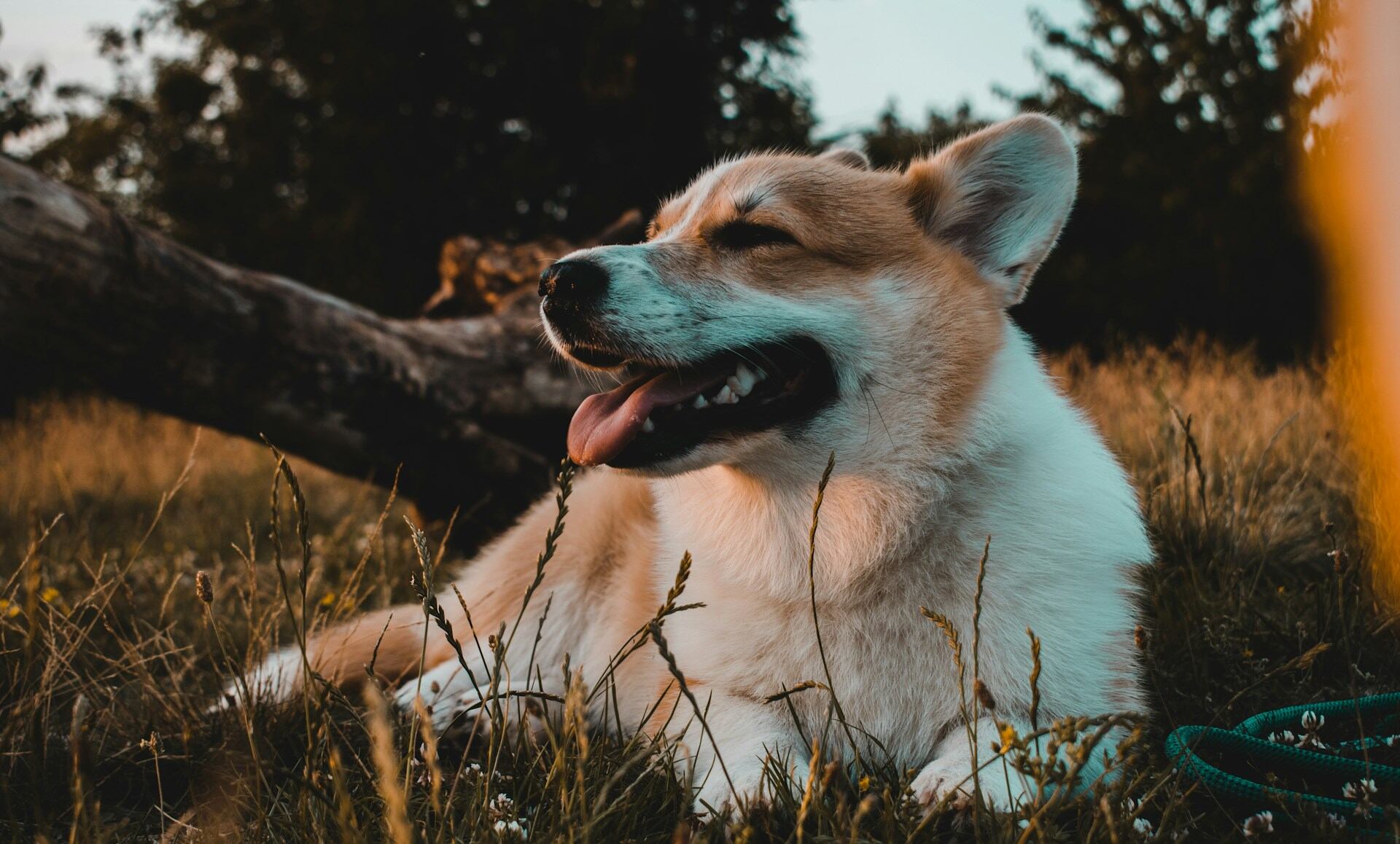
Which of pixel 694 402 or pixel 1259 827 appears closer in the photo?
pixel 1259 827

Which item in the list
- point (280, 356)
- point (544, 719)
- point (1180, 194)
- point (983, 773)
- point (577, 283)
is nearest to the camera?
point (544, 719)

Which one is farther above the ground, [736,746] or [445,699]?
[736,746]

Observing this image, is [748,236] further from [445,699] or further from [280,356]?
[280,356]

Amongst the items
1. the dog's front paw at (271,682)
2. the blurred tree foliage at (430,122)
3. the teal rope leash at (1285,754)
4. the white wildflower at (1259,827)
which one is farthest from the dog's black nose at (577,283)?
the blurred tree foliage at (430,122)

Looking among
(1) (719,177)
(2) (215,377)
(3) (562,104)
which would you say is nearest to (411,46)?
(3) (562,104)

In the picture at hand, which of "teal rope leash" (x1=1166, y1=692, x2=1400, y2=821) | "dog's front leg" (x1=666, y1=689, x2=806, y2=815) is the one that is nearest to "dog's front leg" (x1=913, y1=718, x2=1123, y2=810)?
"teal rope leash" (x1=1166, y1=692, x2=1400, y2=821)

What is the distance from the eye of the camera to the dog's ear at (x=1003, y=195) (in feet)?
8.00

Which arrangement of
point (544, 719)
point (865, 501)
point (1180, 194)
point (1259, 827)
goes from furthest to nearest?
point (1180, 194), point (865, 501), point (544, 719), point (1259, 827)

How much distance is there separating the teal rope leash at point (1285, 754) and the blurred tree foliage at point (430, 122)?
44.1 feet

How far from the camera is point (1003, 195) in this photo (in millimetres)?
2537

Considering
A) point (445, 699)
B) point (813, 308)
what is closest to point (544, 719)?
point (445, 699)

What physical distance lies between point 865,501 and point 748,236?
33.4 inches

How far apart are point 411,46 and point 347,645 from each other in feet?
48.6

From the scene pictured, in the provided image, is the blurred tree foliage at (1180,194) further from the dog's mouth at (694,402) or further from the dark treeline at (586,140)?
the dog's mouth at (694,402)
